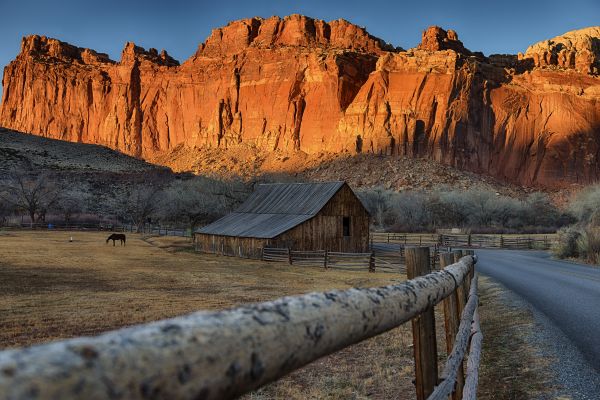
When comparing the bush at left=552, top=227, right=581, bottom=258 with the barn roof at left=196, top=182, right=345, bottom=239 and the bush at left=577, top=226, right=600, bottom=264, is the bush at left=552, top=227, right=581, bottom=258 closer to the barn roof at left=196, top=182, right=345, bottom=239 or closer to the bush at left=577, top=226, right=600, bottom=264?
the bush at left=577, top=226, right=600, bottom=264

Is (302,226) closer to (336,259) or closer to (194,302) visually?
(336,259)

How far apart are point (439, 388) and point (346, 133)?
10079 centimetres

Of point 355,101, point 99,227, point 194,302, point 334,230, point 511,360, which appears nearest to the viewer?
point 511,360

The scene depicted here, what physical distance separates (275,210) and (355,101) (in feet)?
237

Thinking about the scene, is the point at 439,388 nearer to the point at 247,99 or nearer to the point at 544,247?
the point at 544,247

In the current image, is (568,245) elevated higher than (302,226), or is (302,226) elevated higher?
(302,226)

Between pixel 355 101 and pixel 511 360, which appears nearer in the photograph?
pixel 511 360

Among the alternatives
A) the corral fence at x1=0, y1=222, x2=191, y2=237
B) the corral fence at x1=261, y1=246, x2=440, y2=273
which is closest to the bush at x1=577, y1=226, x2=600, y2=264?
the corral fence at x1=261, y1=246, x2=440, y2=273

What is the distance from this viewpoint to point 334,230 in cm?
3262

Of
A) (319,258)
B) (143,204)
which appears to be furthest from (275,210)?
(143,204)

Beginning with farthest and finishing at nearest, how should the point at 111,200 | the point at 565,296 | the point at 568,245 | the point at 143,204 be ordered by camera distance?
the point at 111,200 < the point at 143,204 < the point at 568,245 < the point at 565,296

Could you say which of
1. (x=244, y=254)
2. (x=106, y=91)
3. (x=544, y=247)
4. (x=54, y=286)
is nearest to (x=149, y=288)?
(x=54, y=286)

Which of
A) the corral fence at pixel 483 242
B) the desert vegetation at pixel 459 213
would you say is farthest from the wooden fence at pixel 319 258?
the desert vegetation at pixel 459 213

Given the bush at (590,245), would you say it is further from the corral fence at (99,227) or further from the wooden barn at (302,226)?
the corral fence at (99,227)
